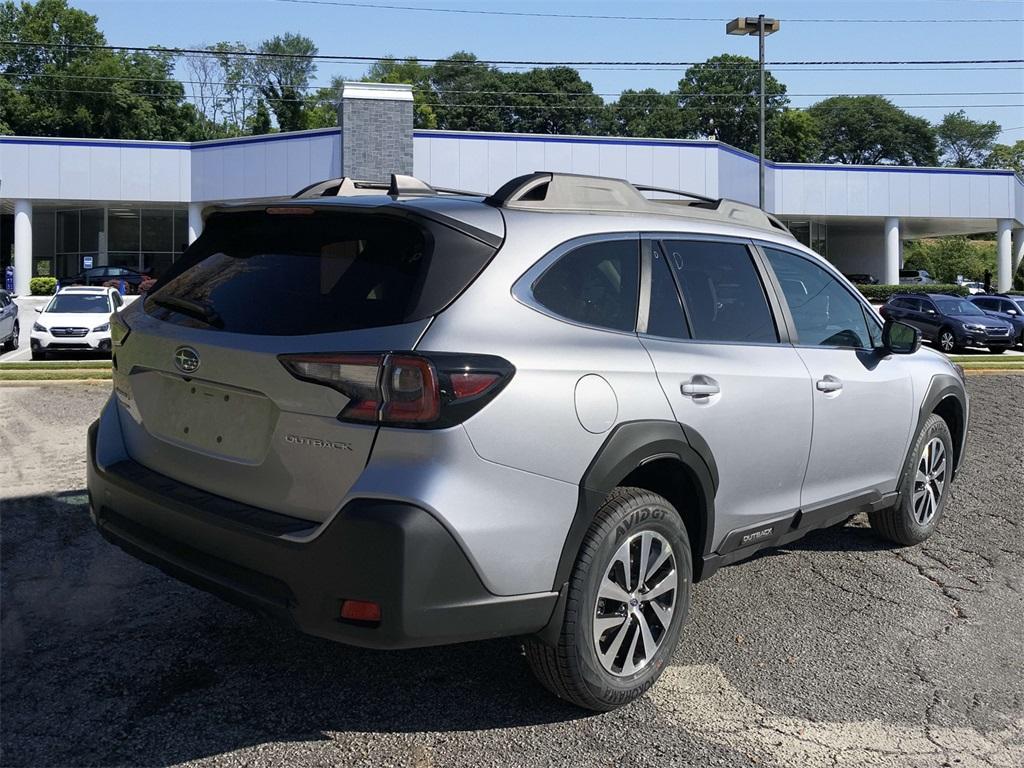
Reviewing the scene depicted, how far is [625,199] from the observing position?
3.88 meters

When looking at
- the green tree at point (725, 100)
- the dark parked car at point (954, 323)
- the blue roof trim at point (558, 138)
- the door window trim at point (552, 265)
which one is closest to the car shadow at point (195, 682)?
the door window trim at point (552, 265)

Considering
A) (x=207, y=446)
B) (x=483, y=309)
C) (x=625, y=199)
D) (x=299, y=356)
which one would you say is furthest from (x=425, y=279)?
(x=625, y=199)

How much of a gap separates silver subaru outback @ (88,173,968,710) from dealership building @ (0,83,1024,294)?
2872 centimetres

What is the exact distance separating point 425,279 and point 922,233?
61340 millimetres

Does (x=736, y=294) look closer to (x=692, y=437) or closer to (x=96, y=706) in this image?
(x=692, y=437)

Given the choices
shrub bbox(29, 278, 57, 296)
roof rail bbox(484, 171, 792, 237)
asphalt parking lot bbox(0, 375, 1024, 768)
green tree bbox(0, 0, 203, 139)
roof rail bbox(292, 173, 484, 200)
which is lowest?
asphalt parking lot bbox(0, 375, 1024, 768)

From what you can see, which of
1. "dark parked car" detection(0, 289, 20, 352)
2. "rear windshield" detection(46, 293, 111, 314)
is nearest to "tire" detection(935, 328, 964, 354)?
"rear windshield" detection(46, 293, 111, 314)

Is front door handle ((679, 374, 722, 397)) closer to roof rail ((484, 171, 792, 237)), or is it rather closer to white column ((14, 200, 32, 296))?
roof rail ((484, 171, 792, 237))

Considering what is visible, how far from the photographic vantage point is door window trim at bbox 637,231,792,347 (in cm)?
374

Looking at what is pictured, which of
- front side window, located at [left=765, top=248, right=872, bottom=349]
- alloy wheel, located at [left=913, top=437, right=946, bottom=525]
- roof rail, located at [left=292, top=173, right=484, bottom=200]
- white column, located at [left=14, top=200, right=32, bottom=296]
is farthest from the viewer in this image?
white column, located at [left=14, top=200, right=32, bottom=296]

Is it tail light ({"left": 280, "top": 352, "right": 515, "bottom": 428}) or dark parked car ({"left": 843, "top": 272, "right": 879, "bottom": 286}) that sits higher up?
dark parked car ({"left": 843, "top": 272, "right": 879, "bottom": 286})

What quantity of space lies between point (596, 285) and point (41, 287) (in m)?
41.4

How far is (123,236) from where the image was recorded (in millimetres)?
44062

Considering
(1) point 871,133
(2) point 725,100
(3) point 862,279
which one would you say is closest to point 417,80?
(2) point 725,100
